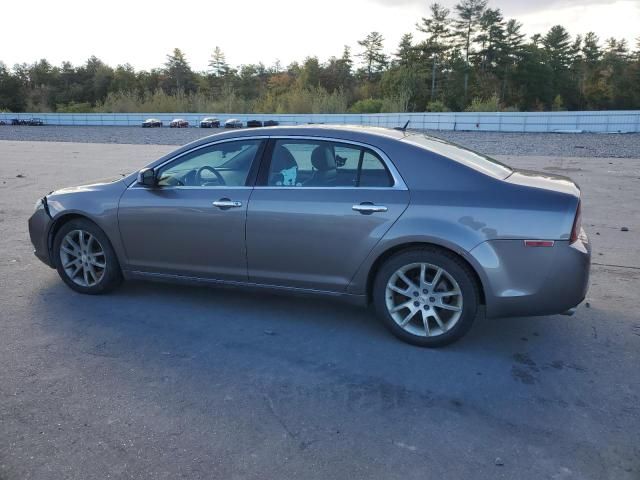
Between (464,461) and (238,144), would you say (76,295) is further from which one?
(464,461)

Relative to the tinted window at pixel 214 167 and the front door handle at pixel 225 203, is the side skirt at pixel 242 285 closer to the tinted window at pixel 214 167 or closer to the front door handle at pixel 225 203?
the front door handle at pixel 225 203

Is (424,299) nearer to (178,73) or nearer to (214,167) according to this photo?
(214,167)

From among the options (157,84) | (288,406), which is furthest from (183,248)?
(157,84)

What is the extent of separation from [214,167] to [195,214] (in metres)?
0.46

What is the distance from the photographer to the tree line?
230 ft

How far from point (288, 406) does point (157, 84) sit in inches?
3838

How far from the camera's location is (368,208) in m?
4.24

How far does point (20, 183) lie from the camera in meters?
12.4

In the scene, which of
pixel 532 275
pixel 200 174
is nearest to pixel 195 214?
pixel 200 174

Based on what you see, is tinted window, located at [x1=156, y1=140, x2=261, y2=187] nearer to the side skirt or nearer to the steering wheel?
the steering wheel

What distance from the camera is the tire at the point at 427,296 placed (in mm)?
4070

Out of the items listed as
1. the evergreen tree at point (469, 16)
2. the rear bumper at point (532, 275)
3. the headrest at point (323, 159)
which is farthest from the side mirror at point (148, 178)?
the evergreen tree at point (469, 16)

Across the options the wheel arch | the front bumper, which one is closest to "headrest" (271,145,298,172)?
the wheel arch

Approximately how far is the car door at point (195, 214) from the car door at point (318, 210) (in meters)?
0.15
